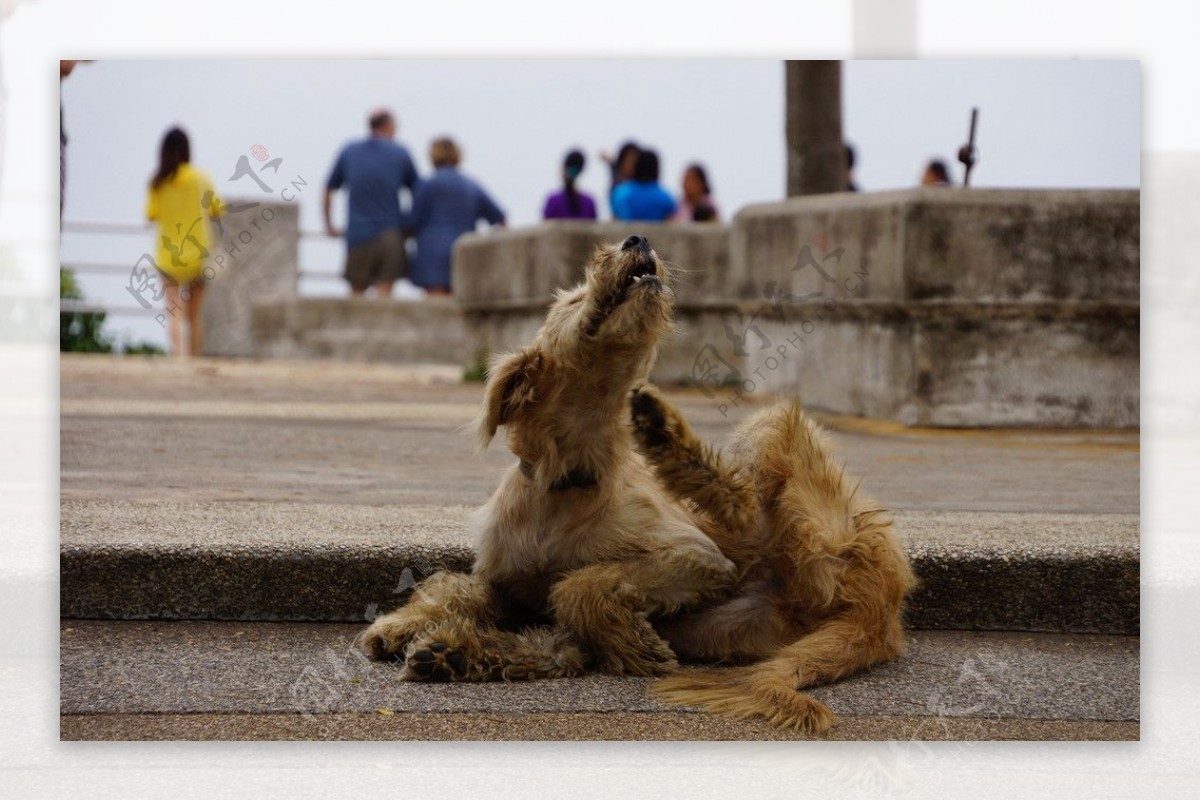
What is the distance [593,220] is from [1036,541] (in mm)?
4709

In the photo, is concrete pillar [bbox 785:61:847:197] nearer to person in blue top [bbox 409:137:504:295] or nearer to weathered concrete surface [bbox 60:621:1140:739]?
person in blue top [bbox 409:137:504:295]

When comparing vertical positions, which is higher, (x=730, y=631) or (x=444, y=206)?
(x=444, y=206)

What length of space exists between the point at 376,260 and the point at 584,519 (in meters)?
3.56

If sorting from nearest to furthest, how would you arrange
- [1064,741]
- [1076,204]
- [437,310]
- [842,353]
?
[1064,741], [1076,204], [842,353], [437,310]

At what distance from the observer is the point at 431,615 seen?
10.8 ft

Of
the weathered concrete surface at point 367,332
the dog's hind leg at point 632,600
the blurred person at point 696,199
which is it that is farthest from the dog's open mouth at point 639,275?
the weathered concrete surface at point 367,332

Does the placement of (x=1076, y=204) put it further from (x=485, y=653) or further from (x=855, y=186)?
(x=485, y=653)

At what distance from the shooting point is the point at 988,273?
6215 millimetres

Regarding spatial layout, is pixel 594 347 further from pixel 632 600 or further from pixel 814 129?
pixel 814 129

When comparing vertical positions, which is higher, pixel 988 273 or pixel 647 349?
pixel 988 273

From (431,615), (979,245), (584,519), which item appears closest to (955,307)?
(979,245)

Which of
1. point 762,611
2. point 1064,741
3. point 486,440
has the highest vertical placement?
point 486,440

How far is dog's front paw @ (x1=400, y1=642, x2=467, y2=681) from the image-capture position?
3.14 meters

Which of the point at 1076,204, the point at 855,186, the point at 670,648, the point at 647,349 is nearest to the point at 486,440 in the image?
the point at 647,349
